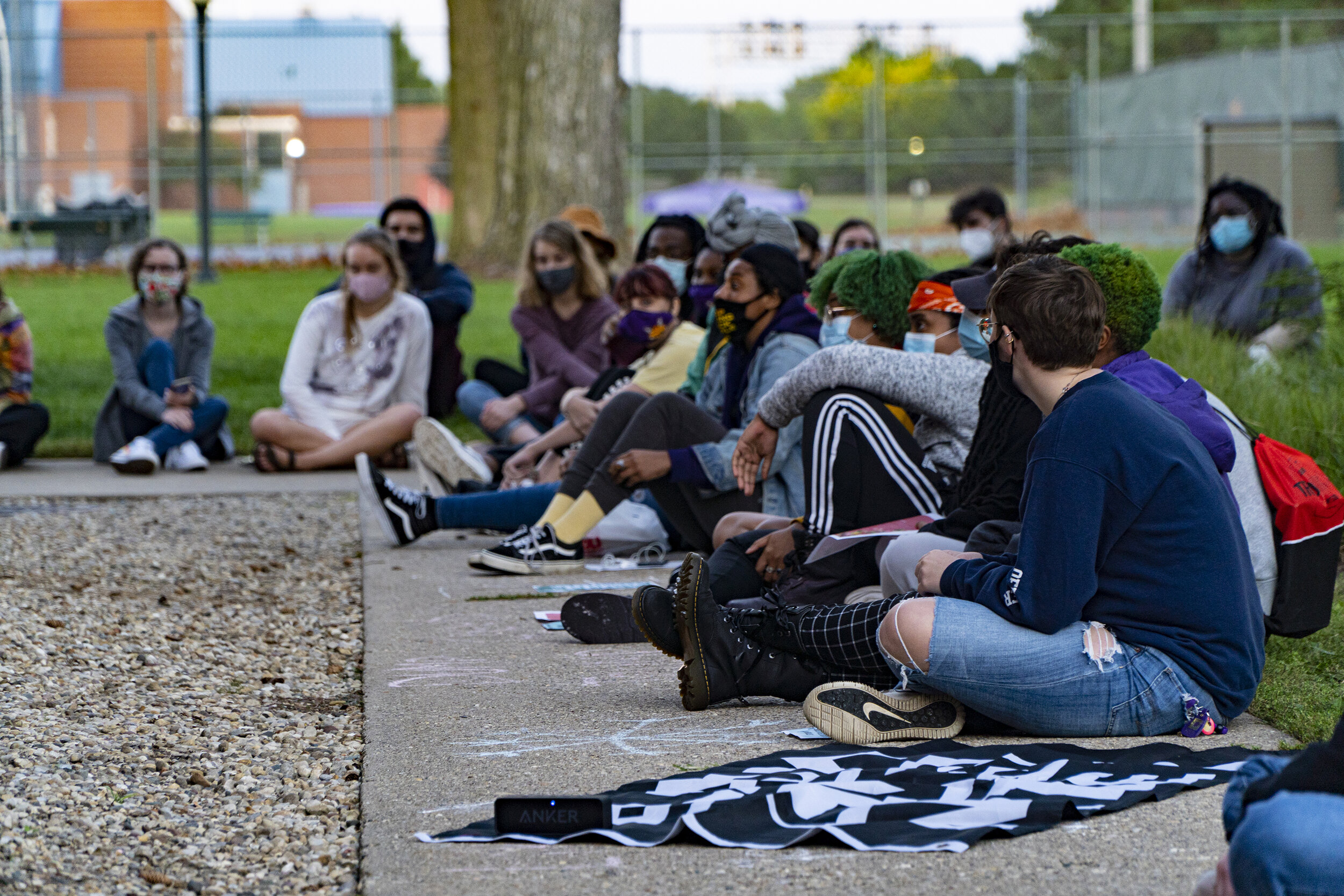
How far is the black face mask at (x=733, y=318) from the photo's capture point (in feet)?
17.8

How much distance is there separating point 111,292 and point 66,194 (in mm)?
7924

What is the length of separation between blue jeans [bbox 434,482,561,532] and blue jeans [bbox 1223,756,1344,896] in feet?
14.1

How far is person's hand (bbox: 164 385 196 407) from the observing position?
8609mm

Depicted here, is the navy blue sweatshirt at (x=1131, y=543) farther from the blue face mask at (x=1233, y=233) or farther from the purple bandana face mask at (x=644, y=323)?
the blue face mask at (x=1233, y=233)

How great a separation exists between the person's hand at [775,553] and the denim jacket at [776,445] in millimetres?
444

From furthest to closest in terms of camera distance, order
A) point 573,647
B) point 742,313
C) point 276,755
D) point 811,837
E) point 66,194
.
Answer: point 66,194 → point 742,313 → point 573,647 → point 276,755 → point 811,837

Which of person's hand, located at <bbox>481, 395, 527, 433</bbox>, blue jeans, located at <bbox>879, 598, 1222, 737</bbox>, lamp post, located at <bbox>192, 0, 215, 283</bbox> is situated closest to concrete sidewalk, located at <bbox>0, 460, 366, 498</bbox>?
person's hand, located at <bbox>481, 395, 527, 433</bbox>

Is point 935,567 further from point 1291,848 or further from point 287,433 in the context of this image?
point 287,433

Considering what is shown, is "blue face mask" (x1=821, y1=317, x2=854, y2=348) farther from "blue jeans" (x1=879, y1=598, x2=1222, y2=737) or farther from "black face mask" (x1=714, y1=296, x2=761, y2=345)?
"blue jeans" (x1=879, y1=598, x2=1222, y2=737)

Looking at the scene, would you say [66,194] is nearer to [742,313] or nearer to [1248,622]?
[742,313]

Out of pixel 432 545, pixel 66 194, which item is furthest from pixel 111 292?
pixel 432 545

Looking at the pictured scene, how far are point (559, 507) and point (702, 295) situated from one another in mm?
1326

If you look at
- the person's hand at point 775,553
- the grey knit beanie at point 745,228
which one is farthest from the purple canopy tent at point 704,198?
the person's hand at point 775,553

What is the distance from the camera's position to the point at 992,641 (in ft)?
10.6
